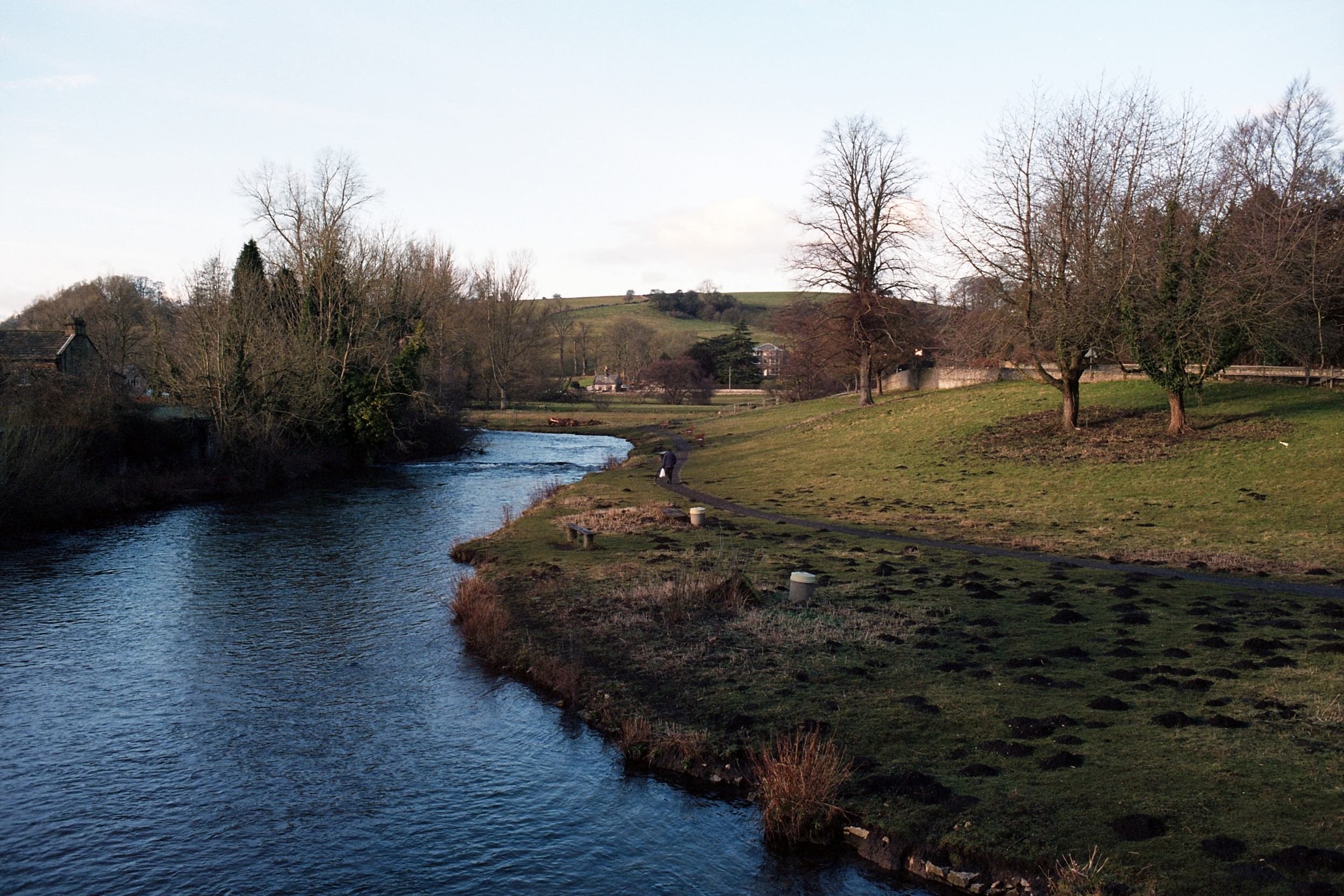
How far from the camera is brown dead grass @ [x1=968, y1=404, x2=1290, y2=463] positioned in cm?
3281

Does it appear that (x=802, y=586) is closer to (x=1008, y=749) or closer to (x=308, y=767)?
(x=1008, y=749)

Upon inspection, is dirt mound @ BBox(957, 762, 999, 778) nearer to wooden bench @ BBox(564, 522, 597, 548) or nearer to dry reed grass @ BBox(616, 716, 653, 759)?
dry reed grass @ BBox(616, 716, 653, 759)

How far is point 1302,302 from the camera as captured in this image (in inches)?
1337

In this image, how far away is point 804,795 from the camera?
9812mm

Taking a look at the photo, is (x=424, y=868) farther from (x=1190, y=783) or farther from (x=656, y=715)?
(x=1190, y=783)

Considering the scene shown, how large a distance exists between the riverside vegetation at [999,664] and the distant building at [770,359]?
67.9 m

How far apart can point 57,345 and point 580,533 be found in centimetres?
4880

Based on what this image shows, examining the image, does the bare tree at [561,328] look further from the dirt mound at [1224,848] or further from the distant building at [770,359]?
the dirt mound at [1224,848]

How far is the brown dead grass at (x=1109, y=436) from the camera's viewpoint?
1292 inches

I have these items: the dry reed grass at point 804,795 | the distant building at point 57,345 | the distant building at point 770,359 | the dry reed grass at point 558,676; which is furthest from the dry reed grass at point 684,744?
the distant building at point 770,359

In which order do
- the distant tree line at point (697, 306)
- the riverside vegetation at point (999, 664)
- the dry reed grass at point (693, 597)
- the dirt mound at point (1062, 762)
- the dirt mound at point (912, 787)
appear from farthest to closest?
the distant tree line at point (697, 306) < the dry reed grass at point (693, 597) < the dirt mound at point (1062, 762) < the dirt mound at point (912, 787) < the riverside vegetation at point (999, 664)

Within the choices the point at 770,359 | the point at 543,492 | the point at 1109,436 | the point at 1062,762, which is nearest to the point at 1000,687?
the point at 1062,762

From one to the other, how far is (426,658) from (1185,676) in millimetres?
12553

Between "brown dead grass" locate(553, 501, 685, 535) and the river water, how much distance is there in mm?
6269
